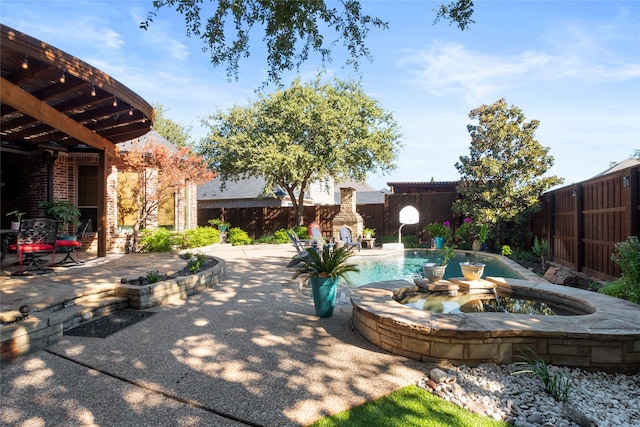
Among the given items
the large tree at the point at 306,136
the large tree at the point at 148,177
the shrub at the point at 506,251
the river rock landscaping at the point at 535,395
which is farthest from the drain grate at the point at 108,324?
the shrub at the point at 506,251

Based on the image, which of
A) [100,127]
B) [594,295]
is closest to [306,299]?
[594,295]

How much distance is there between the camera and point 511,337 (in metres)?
3.39

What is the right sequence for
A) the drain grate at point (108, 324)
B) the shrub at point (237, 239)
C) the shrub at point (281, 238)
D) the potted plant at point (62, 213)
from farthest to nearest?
the shrub at point (281, 238) → the shrub at point (237, 239) → the potted plant at point (62, 213) → the drain grate at point (108, 324)

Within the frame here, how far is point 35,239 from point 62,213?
337 centimetres

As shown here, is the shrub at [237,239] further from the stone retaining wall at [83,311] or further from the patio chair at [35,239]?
the patio chair at [35,239]

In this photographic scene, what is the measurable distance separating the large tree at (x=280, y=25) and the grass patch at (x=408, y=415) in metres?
4.40

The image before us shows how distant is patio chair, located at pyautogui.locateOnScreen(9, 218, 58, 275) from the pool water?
6.02m

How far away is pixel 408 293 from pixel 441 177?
146ft

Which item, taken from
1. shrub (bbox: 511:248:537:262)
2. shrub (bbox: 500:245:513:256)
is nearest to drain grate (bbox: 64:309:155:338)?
shrub (bbox: 500:245:513:256)

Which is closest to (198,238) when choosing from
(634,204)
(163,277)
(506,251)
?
(163,277)

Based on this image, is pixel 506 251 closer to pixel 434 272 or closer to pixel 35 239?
pixel 434 272

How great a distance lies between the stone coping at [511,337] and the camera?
10.8 ft

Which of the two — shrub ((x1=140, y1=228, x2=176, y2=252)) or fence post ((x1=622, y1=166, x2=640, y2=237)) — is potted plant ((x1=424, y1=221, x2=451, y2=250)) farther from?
shrub ((x1=140, y1=228, x2=176, y2=252))

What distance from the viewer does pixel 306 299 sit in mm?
6086
